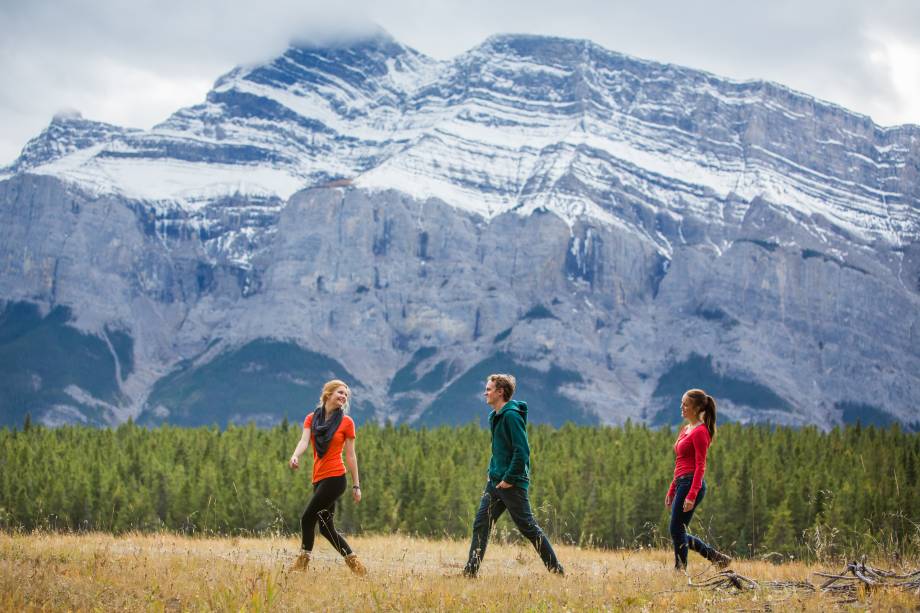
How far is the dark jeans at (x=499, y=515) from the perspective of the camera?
20.2 m

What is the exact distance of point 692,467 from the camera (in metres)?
21.2

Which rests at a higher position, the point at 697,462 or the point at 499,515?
the point at 697,462

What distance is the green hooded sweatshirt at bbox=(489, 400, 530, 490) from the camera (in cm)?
1992

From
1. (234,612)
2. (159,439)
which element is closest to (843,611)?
(234,612)

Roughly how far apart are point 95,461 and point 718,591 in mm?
75420

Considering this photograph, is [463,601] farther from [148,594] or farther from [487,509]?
[148,594]

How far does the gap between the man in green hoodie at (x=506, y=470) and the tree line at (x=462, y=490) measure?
42772 millimetres

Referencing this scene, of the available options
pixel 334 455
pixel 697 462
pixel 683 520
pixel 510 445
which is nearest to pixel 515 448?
pixel 510 445

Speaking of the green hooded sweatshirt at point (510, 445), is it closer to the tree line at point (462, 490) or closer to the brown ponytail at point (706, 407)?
the brown ponytail at point (706, 407)

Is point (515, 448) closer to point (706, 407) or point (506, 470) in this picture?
point (506, 470)

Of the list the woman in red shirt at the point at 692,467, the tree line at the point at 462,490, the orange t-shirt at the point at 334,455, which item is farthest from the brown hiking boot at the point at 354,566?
the tree line at the point at 462,490

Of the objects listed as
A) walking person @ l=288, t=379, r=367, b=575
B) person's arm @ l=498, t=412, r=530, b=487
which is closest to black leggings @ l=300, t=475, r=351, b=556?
walking person @ l=288, t=379, r=367, b=575

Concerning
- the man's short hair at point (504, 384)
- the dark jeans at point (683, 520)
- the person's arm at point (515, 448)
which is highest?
the man's short hair at point (504, 384)

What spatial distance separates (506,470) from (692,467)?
3.57 metres
